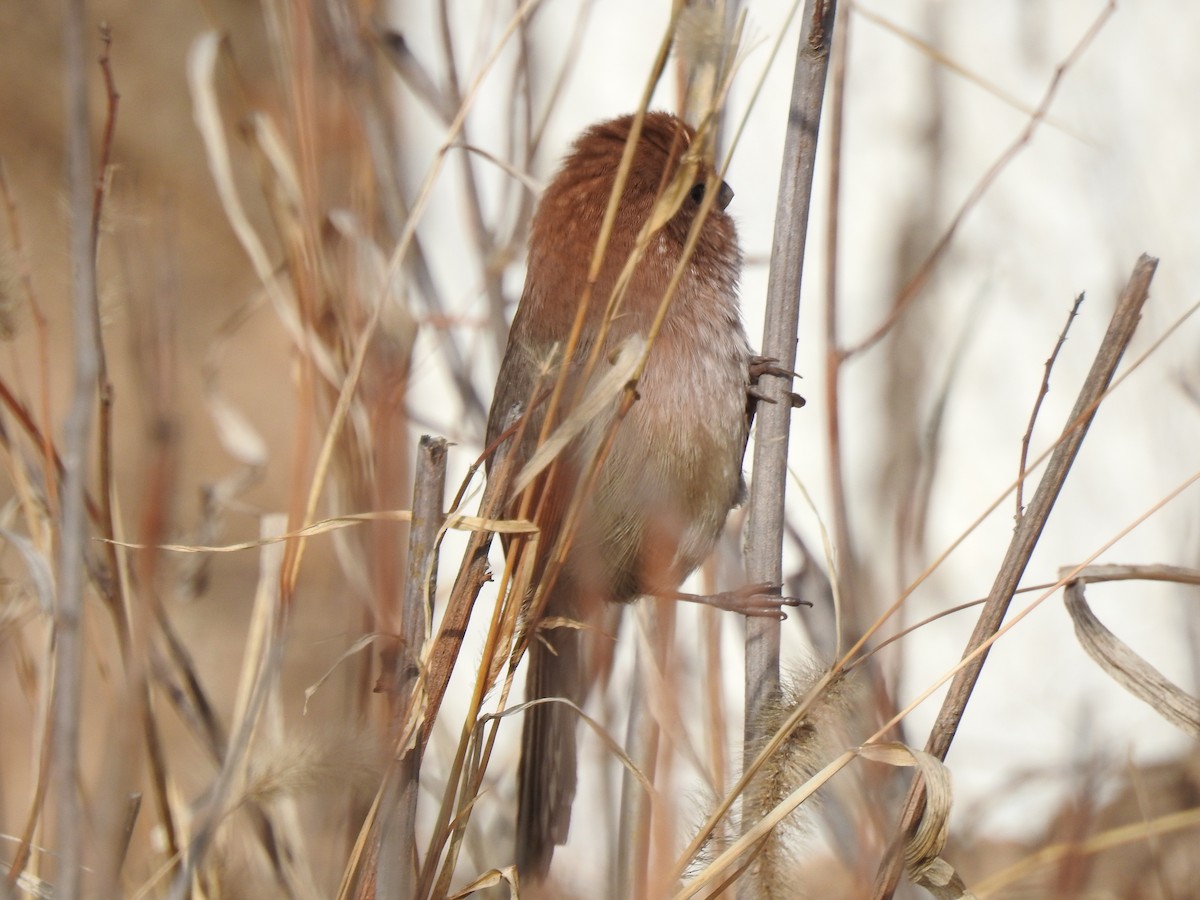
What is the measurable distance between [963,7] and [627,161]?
2.07 m

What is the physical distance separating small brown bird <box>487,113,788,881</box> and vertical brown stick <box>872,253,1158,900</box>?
40cm

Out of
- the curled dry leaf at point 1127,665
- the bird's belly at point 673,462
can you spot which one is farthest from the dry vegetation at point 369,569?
the bird's belly at point 673,462

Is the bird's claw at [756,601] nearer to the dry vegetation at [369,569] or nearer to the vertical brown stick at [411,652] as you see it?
the dry vegetation at [369,569]

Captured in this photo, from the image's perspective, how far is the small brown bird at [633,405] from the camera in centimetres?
143

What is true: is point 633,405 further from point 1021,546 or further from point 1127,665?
point 1127,665

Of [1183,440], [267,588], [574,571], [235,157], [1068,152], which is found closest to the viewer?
[267,588]

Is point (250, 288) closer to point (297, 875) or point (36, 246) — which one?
point (36, 246)

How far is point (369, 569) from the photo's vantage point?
4.83 ft

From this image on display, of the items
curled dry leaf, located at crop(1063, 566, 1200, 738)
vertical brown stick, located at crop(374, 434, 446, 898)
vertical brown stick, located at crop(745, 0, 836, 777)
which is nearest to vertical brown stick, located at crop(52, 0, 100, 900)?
vertical brown stick, located at crop(374, 434, 446, 898)

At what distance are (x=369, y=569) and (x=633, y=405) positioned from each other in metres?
0.43

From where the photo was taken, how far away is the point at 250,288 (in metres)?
2.81

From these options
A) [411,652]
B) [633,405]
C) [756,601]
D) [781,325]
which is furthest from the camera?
[633,405]

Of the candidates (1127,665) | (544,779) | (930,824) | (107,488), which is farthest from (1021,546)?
(107,488)

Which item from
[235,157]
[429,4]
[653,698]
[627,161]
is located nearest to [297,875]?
[653,698]
